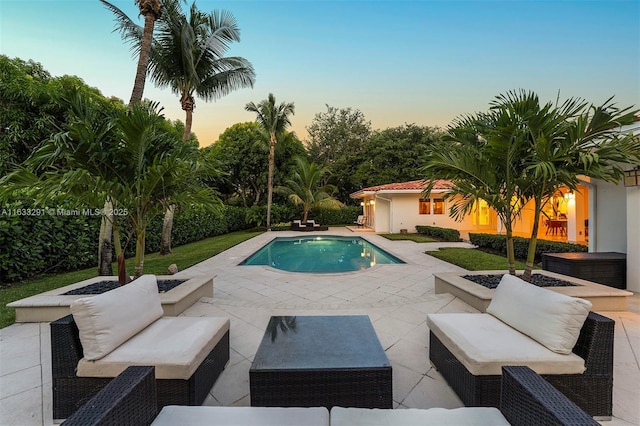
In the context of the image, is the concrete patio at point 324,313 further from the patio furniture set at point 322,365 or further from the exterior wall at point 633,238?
the exterior wall at point 633,238

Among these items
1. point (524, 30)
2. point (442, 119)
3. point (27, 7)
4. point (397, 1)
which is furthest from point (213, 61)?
point (442, 119)

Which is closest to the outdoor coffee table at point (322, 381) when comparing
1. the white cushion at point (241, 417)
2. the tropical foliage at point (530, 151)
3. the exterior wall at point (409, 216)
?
the white cushion at point (241, 417)

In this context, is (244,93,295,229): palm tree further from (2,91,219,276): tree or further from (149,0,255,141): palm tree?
(2,91,219,276): tree

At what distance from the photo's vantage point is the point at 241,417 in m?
1.60

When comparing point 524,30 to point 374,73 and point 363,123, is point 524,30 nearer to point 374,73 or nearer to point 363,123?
point 374,73

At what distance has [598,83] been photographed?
11.3 meters

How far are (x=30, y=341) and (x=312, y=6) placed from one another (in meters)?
13.1

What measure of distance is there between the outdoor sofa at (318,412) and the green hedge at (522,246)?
8830 millimetres

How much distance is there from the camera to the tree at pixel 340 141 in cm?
3064

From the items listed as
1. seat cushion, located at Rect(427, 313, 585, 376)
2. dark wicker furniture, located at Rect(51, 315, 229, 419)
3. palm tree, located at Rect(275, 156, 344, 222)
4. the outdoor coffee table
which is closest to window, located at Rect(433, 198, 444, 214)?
palm tree, located at Rect(275, 156, 344, 222)

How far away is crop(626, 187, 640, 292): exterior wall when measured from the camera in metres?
5.36

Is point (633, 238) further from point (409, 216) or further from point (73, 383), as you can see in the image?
point (409, 216)

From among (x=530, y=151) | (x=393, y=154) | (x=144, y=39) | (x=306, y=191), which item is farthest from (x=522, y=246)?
(x=393, y=154)

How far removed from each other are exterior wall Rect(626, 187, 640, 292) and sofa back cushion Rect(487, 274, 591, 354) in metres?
4.81
